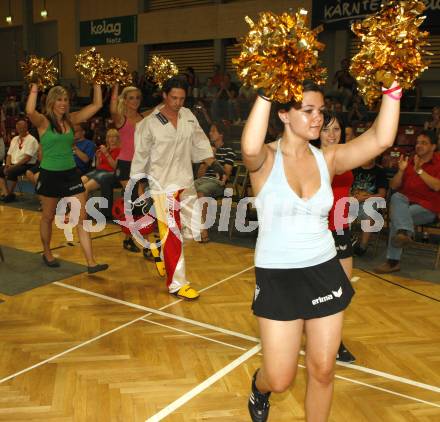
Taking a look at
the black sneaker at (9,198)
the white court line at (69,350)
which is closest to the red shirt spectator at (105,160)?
the black sneaker at (9,198)

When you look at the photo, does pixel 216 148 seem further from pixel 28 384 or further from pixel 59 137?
pixel 28 384

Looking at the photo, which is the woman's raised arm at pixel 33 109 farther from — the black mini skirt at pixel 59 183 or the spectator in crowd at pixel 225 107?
the spectator in crowd at pixel 225 107

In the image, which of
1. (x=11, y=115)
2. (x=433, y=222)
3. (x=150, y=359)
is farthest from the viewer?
(x=11, y=115)

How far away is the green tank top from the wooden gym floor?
43.3 inches

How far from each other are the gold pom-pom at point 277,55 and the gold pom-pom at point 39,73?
11.2ft

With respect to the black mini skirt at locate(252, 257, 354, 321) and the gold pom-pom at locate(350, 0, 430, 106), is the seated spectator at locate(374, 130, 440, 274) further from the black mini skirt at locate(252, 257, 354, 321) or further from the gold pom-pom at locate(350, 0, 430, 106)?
the gold pom-pom at locate(350, 0, 430, 106)

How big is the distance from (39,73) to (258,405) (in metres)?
3.65

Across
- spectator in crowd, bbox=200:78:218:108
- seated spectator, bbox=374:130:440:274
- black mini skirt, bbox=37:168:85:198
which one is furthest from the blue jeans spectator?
spectator in crowd, bbox=200:78:218:108

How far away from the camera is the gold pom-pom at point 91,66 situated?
4.81 metres

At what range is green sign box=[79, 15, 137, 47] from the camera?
1727 cm

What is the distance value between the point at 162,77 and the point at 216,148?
2.48 metres

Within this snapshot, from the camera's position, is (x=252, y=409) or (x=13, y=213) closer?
(x=252, y=409)

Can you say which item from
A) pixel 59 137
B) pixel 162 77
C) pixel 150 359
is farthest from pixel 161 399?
pixel 162 77

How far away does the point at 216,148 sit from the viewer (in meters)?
7.65
